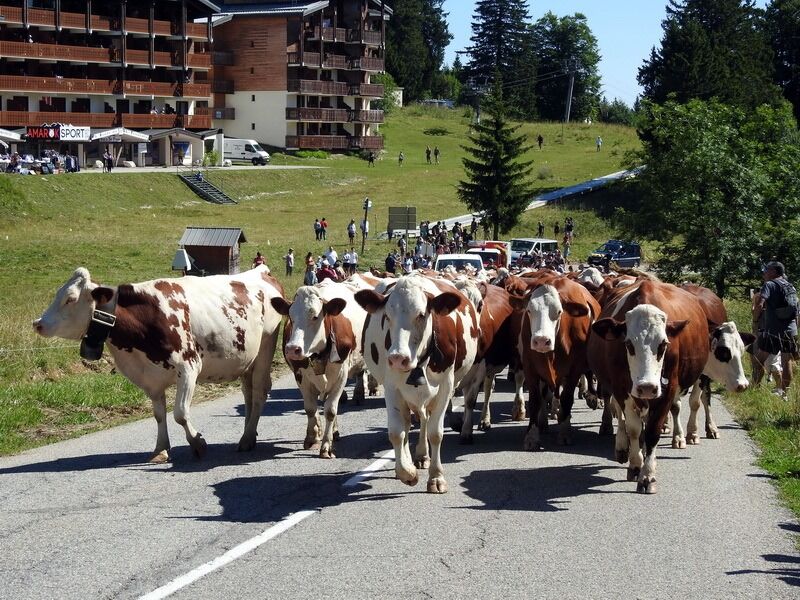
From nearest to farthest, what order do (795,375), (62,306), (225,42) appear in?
1. (62,306)
2. (795,375)
3. (225,42)

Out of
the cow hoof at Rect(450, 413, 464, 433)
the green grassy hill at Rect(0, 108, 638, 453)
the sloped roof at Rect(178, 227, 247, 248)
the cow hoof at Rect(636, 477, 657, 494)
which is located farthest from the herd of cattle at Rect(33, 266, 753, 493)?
the sloped roof at Rect(178, 227, 247, 248)

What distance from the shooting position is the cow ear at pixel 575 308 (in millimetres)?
14367

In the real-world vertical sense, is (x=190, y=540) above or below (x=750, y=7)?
below

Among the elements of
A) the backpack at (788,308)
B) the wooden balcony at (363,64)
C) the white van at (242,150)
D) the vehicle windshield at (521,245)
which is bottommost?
the vehicle windshield at (521,245)

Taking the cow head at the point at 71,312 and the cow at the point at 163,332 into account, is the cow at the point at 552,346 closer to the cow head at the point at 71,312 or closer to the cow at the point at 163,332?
the cow at the point at 163,332

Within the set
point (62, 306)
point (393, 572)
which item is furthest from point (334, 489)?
point (62, 306)

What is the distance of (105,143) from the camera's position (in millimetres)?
80000

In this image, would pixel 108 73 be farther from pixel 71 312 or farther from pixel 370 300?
pixel 370 300

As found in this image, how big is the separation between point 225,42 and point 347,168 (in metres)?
17.9

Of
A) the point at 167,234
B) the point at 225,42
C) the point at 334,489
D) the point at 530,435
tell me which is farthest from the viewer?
the point at 225,42

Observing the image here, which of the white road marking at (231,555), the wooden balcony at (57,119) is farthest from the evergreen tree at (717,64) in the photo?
the white road marking at (231,555)

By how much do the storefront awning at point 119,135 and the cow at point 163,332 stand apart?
2595 inches

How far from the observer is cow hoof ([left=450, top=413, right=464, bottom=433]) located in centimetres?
1562

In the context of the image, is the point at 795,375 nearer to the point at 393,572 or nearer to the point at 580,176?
the point at 393,572
